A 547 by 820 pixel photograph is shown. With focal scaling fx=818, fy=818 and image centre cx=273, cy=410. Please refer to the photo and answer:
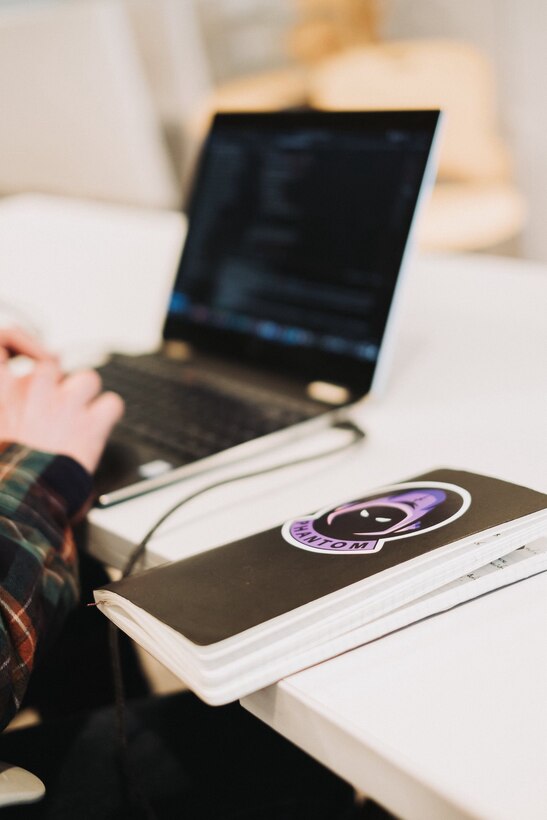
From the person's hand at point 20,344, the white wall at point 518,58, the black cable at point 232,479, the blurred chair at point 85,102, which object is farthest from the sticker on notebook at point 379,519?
the white wall at point 518,58

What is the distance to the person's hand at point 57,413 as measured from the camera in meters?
0.65

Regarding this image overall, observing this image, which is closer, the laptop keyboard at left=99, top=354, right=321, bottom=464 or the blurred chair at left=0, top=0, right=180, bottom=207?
the laptop keyboard at left=99, top=354, right=321, bottom=464

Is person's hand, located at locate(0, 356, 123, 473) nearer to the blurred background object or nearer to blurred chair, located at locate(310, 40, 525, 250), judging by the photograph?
the blurred background object

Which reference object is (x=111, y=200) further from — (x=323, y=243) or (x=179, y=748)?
(x=179, y=748)

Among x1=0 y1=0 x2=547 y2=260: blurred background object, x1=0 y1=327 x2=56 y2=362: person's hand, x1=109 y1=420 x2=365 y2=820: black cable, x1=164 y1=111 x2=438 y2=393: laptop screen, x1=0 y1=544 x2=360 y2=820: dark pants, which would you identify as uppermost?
x1=0 y1=0 x2=547 y2=260: blurred background object

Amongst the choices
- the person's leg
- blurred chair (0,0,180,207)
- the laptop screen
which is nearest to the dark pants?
the person's leg

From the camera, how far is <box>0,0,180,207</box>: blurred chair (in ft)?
4.18

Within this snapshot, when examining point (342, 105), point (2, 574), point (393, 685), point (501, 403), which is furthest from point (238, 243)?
point (342, 105)

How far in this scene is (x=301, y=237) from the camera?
836 mm

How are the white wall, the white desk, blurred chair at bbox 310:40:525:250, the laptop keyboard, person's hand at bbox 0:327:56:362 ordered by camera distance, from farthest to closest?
the white wall, blurred chair at bbox 310:40:525:250, person's hand at bbox 0:327:56:362, the laptop keyboard, the white desk

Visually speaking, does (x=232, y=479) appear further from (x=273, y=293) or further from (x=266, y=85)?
(x=266, y=85)

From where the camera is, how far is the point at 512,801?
0.32 metres

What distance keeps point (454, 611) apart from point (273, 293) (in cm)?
48

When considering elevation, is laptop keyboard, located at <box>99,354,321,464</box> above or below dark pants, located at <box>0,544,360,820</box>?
above
